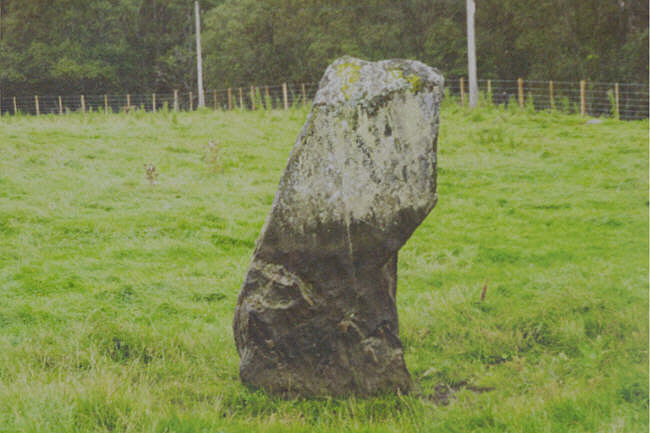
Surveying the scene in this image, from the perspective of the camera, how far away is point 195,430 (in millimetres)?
3875

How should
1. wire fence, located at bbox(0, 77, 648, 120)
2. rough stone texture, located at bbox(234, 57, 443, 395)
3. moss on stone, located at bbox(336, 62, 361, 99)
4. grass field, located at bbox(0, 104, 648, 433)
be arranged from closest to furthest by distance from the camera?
1. grass field, located at bbox(0, 104, 648, 433)
2. rough stone texture, located at bbox(234, 57, 443, 395)
3. moss on stone, located at bbox(336, 62, 361, 99)
4. wire fence, located at bbox(0, 77, 648, 120)

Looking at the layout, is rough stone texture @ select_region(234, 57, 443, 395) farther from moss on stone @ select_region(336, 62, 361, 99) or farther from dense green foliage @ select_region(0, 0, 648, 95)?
dense green foliage @ select_region(0, 0, 648, 95)

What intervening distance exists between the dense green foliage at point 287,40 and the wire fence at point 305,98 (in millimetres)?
934

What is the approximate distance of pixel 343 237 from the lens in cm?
469

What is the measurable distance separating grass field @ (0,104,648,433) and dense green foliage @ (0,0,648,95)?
19.1 meters

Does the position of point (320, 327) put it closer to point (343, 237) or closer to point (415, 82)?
point (343, 237)

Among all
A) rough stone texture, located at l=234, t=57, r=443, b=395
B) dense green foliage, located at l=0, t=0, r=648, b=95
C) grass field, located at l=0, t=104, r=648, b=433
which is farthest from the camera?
dense green foliage, located at l=0, t=0, r=648, b=95

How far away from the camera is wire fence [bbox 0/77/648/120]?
26.9 metres

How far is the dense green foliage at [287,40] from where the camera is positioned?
109 feet

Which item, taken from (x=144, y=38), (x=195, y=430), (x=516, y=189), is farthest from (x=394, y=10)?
(x=195, y=430)

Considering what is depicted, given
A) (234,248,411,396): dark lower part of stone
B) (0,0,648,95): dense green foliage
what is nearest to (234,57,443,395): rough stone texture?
(234,248,411,396): dark lower part of stone

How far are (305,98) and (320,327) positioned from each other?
95.3 feet

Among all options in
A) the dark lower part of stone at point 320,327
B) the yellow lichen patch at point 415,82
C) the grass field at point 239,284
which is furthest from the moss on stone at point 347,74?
the grass field at point 239,284

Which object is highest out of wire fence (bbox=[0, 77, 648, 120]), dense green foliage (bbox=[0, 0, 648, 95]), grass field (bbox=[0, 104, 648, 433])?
dense green foliage (bbox=[0, 0, 648, 95])
